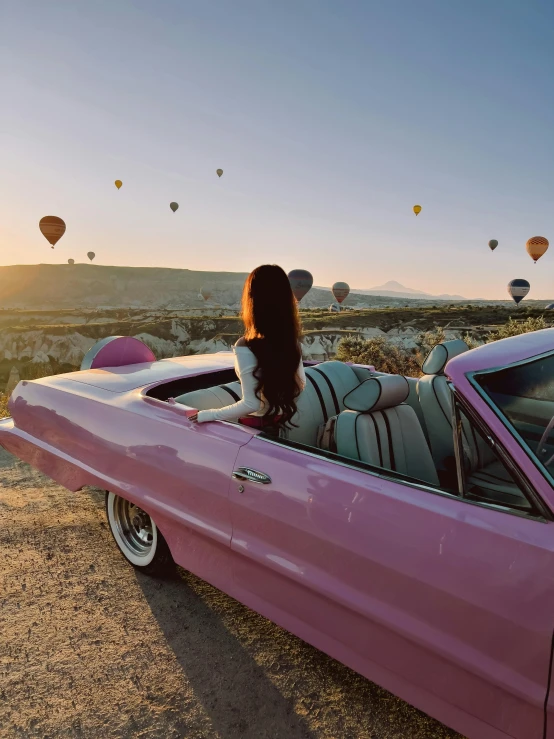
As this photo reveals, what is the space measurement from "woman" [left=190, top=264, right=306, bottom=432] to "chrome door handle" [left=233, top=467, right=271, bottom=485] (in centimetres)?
37

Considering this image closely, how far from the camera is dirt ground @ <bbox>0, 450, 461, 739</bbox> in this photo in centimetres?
214

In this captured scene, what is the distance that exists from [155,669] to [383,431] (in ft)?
5.05

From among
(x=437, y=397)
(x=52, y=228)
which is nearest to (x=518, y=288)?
(x=52, y=228)

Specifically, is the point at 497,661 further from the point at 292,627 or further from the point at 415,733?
the point at 292,627

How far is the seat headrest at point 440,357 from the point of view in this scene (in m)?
3.00

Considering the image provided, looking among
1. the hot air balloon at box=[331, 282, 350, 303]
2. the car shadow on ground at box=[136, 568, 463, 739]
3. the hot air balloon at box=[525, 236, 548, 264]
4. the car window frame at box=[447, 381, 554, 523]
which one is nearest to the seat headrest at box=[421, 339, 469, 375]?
the car window frame at box=[447, 381, 554, 523]

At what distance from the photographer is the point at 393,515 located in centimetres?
186

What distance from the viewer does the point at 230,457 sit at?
7.91ft

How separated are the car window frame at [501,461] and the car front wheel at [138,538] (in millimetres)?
1844

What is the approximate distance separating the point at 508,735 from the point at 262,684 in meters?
1.08

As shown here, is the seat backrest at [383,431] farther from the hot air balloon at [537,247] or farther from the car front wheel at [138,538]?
the hot air balloon at [537,247]

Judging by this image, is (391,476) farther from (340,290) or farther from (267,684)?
(340,290)

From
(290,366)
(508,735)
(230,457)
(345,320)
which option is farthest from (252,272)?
(345,320)

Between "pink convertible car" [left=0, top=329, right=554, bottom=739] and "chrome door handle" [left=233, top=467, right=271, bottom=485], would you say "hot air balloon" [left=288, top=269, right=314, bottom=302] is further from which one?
"chrome door handle" [left=233, top=467, right=271, bottom=485]
